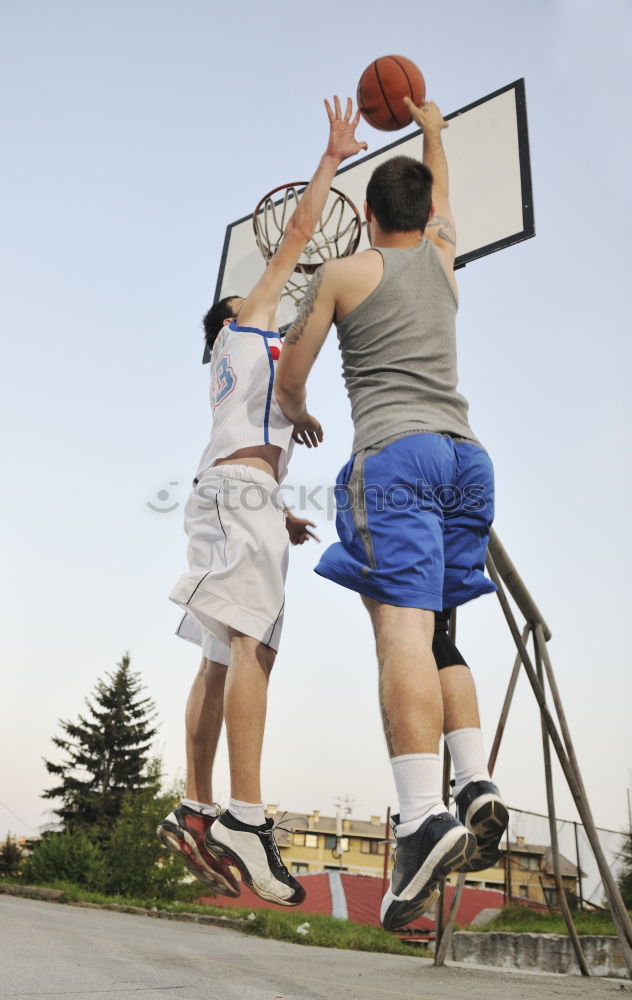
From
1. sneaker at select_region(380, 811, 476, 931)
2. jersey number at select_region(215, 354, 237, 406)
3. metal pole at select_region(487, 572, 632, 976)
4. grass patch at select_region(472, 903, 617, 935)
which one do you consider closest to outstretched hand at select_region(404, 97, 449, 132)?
jersey number at select_region(215, 354, 237, 406)

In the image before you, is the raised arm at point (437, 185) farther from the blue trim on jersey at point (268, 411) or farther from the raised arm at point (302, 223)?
the blue trim on jersey at point (268, 411)

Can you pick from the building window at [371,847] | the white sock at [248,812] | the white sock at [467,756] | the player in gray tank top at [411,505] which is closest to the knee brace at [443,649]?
the player in gray tank top at [411,505]

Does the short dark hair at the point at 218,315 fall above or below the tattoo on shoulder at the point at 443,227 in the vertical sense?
above

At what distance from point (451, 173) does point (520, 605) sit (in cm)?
322

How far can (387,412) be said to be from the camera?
2254 millimetres

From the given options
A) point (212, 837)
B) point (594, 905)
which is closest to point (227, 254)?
point (212, 837)

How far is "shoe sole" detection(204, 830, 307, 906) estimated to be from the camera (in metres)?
2.29

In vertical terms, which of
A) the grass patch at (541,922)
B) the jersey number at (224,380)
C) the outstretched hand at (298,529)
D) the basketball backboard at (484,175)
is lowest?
the grass patch at (541,922)

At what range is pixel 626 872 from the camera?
1537 centimetres

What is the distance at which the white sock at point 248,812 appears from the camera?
2.41 meters

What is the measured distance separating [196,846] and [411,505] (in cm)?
143

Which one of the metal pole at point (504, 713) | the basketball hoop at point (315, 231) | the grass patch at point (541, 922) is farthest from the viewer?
the grass patch at point (541, 922)

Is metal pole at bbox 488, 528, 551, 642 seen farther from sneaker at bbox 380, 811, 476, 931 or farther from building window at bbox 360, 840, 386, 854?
building window at bbox 360, 840, 386, 854

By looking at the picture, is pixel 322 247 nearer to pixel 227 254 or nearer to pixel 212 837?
pixel 227 254
